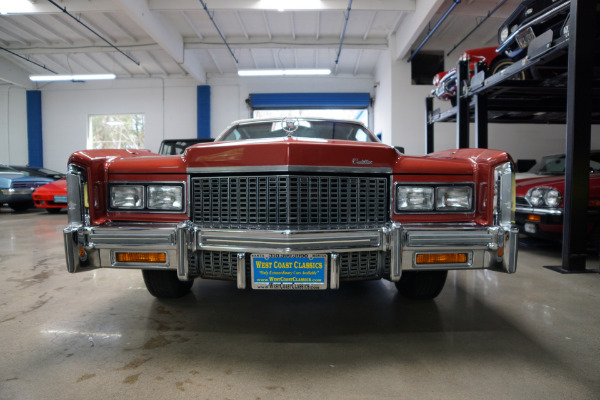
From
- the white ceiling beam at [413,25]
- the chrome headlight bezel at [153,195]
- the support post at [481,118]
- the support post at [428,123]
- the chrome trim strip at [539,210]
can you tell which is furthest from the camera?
the white ceiling beam at [413,25]

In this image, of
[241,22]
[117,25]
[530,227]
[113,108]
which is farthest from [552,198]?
[113,108]

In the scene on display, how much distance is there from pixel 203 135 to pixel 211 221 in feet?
38.0

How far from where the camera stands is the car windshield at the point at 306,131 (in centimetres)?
292

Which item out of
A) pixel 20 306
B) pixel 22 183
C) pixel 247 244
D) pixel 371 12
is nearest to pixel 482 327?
pixel 247 244

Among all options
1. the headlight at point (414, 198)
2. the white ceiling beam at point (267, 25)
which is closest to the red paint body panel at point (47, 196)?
the white ceiling beam at point (267, 25)

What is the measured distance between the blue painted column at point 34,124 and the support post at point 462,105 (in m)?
15.2

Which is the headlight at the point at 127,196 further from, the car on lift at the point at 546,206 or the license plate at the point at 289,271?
the car on lift at the point at 546,206

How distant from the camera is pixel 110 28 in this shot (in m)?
9.52

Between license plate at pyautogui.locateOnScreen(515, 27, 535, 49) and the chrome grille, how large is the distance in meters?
2.99

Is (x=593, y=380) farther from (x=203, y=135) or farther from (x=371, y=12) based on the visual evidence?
(x=203, y=135)

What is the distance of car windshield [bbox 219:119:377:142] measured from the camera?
2.92m

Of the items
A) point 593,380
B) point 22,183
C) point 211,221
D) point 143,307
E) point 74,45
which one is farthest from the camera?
point 74,45

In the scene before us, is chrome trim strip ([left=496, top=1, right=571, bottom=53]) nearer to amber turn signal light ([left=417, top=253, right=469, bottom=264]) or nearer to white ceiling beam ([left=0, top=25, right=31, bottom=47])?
amber turn signal light ([left=417, top=253, right=469, bottom=264])

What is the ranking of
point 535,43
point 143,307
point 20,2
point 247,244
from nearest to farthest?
point 247,244, point 143,307, point 535,43, point 20,2
